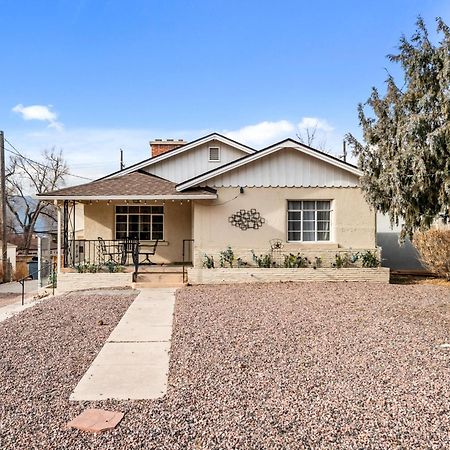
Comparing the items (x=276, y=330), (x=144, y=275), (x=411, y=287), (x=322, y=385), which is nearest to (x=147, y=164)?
(x=144, y=275)

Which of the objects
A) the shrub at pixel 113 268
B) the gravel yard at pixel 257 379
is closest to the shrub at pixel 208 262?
the shrub at pixel 113 268

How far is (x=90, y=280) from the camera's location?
12.4m

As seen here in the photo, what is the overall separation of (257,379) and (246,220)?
8842mm

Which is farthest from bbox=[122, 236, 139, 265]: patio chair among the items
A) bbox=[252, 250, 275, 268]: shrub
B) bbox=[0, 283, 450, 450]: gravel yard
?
bbox=[0, 283, 450, 450]: gravel yard

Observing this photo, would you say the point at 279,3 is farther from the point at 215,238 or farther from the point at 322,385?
the point at 322,385

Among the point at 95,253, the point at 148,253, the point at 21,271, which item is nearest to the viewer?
the point at 148,253

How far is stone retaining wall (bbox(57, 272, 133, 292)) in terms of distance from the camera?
12.4 metres

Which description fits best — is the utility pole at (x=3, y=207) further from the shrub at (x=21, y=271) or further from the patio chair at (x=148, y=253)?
the patio chair at (x=148, y=253)

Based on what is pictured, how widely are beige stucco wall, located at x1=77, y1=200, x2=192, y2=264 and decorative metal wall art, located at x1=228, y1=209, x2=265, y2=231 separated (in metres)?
2.70

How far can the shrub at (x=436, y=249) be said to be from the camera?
13.6 m

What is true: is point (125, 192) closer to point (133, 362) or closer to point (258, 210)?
point (258, 210)

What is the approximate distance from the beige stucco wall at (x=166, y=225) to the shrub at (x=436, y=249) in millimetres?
7889

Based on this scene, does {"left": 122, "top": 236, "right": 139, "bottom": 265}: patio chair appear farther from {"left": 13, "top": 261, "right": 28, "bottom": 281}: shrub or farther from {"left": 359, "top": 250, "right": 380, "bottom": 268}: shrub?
{"left": 13, "top": 261, "right": 28, "bottom": 281}: shrub

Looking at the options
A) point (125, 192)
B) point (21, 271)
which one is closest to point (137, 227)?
point (125, 192)
